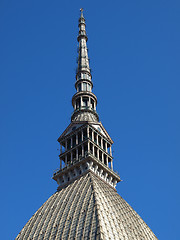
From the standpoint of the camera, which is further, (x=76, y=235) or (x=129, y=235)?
(x=129, y=235)

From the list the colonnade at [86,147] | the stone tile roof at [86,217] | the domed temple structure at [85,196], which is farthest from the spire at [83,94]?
the stone tile roof at [86,217]

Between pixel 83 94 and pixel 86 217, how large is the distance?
117 ft

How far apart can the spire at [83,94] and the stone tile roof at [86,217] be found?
1691 cm

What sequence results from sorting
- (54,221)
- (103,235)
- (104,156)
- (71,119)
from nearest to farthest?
(103,235), (54,221), (104,156), (71,119)

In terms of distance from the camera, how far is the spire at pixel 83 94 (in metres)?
85.2

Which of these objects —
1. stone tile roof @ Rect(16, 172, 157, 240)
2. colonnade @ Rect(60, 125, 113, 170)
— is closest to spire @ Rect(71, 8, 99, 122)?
colonnade @ Rect(60, 125, 113, 170)

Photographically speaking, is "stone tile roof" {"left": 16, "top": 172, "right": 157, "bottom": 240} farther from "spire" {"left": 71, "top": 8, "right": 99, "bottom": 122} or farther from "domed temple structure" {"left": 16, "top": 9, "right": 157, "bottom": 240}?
"spire" {"left": 71, "top": 8, "right": 99, "bottom": 122}

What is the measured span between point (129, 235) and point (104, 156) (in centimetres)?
2111

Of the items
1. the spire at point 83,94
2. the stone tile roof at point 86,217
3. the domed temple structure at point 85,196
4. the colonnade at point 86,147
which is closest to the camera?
the stone tile roof at point 86,217

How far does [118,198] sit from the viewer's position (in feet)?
229

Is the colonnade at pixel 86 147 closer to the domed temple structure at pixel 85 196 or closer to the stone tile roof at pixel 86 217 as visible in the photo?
the domed temple structure at pixel 85 196

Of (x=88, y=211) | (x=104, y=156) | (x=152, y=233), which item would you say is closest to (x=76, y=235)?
(x=88, y=211)

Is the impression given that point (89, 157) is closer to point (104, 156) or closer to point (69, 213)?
point (104, 156)

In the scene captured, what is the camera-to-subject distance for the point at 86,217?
191ft
